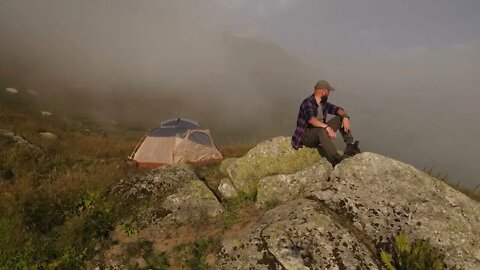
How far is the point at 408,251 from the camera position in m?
9.09

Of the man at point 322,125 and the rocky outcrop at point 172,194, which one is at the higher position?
the man at point 322,125

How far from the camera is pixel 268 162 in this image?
13.5 m

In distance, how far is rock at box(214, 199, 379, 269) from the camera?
8.97 m

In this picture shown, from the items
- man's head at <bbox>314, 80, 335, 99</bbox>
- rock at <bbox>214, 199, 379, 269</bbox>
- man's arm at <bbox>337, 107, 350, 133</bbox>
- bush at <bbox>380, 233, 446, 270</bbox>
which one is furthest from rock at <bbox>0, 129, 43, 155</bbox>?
bush at <bbox>380, 233, 446, 270</bbox>

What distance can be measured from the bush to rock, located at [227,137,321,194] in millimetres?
4292

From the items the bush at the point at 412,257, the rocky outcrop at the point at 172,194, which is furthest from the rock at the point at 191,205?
the bush at the point at 412,257

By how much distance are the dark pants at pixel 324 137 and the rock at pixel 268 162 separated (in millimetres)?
537

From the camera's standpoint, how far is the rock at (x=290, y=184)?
12.1m

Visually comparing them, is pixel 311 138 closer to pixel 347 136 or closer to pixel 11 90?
pixel 347 136

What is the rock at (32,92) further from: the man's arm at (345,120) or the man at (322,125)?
the man's arm at (345,120)

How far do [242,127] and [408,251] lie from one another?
113 m

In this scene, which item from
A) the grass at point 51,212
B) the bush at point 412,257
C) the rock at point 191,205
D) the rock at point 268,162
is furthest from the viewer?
the rock at point 268,162

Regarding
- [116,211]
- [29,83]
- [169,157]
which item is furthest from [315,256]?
[29,83]

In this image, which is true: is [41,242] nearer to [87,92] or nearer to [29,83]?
[29,83]
